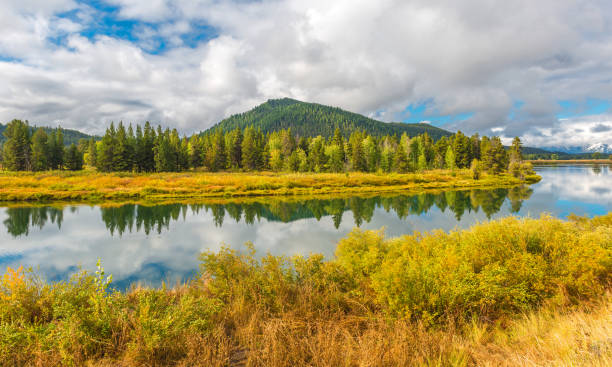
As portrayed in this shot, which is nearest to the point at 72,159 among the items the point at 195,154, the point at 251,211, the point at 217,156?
the point at 195,154

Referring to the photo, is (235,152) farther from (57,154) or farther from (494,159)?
(494,159)

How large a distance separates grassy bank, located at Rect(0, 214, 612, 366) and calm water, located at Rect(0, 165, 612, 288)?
5.24 meters

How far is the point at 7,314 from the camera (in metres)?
5.20

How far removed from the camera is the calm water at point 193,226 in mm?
14771

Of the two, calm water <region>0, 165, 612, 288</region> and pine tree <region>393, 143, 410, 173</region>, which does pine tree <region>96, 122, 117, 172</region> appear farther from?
pine tree <region>393, 143, 410, 173</region>

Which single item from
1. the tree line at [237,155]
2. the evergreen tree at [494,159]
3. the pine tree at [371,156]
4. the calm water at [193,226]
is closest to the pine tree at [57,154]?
the tree line at [237,155]

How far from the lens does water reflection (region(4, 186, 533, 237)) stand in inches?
937

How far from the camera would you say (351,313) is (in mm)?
6473

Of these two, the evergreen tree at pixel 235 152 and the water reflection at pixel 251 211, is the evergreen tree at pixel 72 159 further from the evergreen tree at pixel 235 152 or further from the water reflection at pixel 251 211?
the water reflection at pixel 251 211

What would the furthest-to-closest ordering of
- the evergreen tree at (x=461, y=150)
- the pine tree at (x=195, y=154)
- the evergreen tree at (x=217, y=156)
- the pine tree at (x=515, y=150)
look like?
the pine tree at (x=195, y=154), the evergreen tree at (x=217, y=156), the evergreen tree at (x=461, y=150), the pine tree at (x=515, y=150)

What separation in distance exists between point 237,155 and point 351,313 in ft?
287

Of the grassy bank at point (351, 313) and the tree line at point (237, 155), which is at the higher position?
the tree line at point (237, 155)

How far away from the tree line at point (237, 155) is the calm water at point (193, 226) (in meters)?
36.4

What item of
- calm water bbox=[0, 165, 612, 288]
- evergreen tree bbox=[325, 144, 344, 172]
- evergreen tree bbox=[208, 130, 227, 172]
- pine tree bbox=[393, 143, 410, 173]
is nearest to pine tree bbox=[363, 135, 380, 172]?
pine tree bbox=[393, 143, 410, 173]
